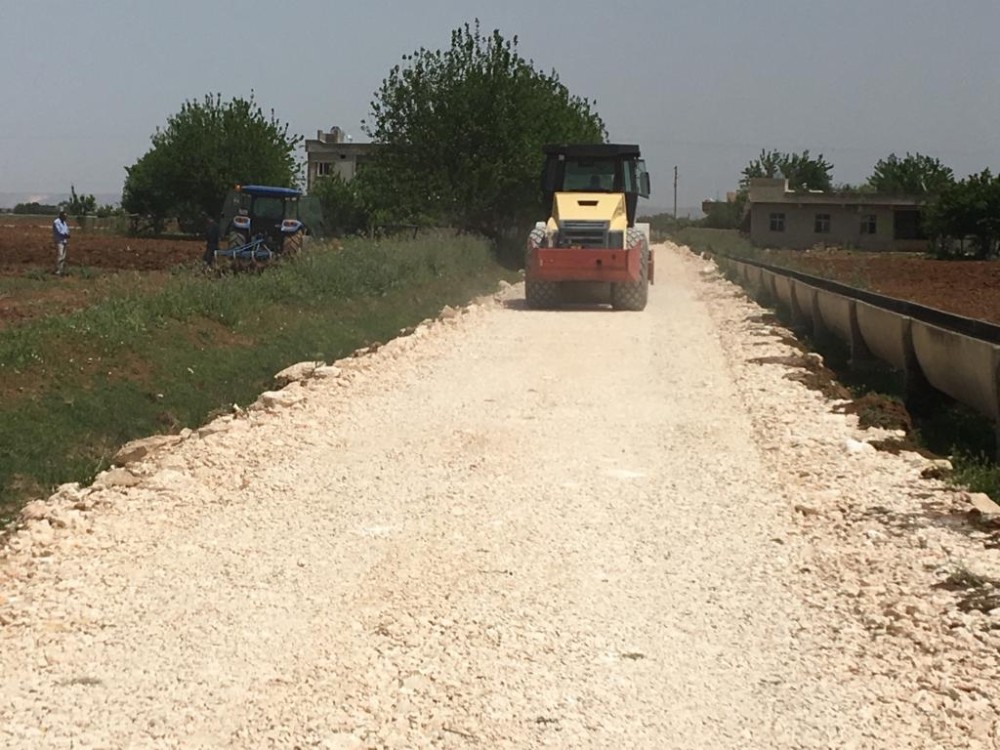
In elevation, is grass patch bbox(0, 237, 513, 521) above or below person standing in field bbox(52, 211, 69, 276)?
below

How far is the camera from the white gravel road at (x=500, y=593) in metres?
4.47

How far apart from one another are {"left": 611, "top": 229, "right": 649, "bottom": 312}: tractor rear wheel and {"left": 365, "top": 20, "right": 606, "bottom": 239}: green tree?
16.1 m

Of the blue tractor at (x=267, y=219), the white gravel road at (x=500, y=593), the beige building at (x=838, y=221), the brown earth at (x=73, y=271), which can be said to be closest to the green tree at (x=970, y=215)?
the beige building at (x=838, y=221)

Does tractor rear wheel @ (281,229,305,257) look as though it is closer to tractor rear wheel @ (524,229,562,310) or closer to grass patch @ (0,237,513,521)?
grass patch @ (0,237,513,521)

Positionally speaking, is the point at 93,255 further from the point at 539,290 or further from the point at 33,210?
the point at 33,210

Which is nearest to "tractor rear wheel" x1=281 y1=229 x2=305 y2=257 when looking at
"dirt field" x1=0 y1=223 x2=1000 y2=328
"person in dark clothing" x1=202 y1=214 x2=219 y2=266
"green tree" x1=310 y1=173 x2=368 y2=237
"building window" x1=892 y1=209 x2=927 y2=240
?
"person in dark clothing" x1=202 y1=214 x2=219 y2=266

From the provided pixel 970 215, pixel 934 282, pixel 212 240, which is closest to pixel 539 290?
pixel 212 240

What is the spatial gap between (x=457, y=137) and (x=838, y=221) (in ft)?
137

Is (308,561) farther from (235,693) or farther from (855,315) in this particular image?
(855,315)

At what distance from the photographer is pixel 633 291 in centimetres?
2322

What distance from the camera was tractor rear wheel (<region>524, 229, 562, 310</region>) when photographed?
23.3 m

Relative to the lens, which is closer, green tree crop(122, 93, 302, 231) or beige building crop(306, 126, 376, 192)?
green tree crop(122, 93, 302, 231)

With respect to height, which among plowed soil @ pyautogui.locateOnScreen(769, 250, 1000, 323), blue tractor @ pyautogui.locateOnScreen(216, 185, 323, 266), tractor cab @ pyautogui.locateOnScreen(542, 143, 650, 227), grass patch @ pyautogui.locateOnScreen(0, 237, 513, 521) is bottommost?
plowed soil @ pyautogui.locateOnScreen(769, 250, 1000, 323)

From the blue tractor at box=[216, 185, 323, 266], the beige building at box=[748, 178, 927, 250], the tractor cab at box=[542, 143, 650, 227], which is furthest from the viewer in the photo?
the beige building at box=[748, 178, 927, 250]
